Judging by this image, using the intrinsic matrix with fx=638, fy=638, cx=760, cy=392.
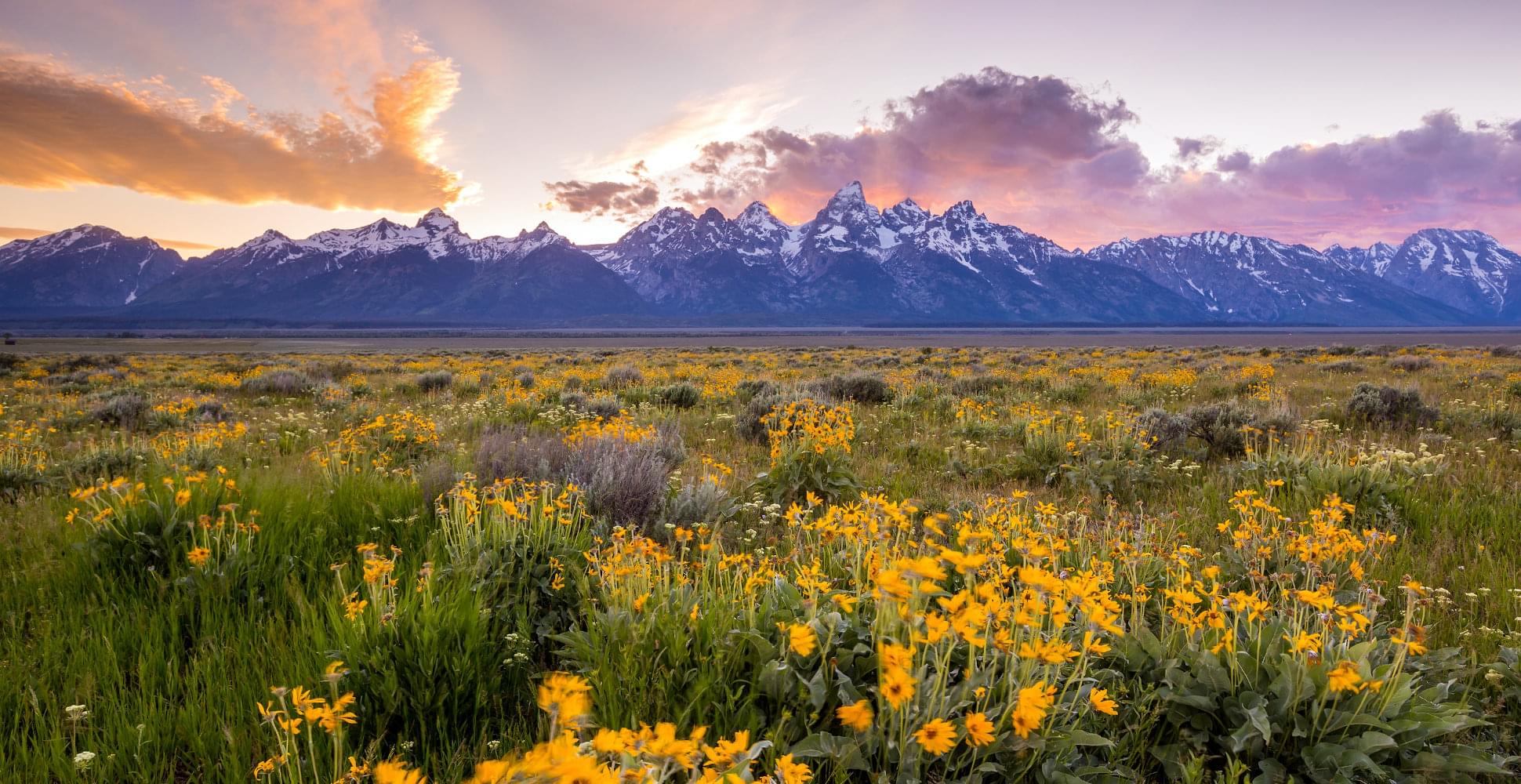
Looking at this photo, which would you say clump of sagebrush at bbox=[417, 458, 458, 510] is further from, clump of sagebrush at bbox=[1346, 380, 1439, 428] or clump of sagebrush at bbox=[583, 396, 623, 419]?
clump of sagebrush at bbox=[1346, 380, 1439, 428]

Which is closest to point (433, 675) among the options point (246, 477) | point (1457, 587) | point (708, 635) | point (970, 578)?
point (708, 635)

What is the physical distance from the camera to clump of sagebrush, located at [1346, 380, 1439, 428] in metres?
9.00

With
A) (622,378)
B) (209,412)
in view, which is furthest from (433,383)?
(209,412)

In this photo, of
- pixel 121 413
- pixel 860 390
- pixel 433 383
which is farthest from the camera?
pixel 433 383

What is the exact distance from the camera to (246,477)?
15.9 ft

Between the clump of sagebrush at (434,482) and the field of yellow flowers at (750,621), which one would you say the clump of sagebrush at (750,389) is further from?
the clump of sagebrush at (434,482)

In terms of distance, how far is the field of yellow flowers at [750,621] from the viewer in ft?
6.73

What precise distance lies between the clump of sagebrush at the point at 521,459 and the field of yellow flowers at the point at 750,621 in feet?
0.14

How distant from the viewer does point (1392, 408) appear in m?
9.41

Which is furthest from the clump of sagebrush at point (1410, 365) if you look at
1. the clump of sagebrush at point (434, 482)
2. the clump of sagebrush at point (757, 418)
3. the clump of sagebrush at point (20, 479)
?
the clump of sagebrush at point (20, 479)

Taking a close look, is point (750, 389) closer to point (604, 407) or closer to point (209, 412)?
point (604, 407)

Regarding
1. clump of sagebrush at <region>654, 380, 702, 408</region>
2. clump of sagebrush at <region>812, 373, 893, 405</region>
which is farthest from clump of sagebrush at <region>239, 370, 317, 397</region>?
clump of sagebrush at <region>812, 373, 893, 405</region>

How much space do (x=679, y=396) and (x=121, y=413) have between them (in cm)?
899

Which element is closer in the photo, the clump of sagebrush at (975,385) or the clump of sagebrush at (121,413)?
the clump of sagebrush at (121,413)
